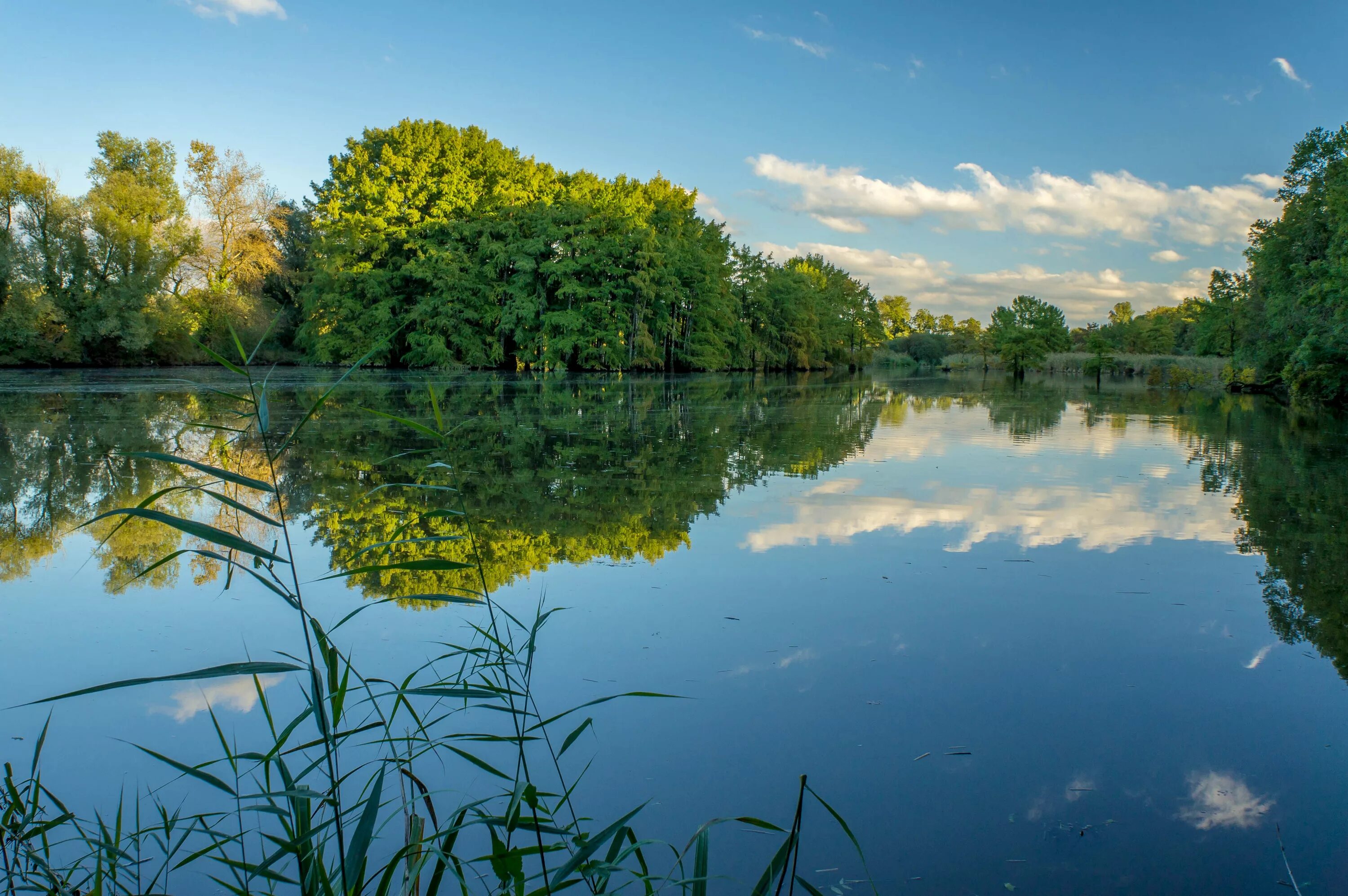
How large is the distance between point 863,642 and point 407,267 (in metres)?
32.7

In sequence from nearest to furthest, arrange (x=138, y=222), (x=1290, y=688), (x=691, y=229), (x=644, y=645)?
(x=1290, y=688), (x=644, y=645), (x=138, y=222), (x=691, y=229)

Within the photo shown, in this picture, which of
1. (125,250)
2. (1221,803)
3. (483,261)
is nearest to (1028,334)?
(483,261)

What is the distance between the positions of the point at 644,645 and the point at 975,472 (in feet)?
19.9

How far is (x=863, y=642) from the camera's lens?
360 cm

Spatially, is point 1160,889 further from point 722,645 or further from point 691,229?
point 691,229

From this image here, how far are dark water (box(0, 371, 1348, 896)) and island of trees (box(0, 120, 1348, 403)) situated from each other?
2337 centimetres

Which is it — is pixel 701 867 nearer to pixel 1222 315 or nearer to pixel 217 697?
pixel 217 697

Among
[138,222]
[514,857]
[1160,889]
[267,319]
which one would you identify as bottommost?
[1160,889]

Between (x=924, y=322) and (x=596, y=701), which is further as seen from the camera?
(x=924, y=322)

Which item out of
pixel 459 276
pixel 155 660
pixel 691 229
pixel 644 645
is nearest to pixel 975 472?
pixel 644 645

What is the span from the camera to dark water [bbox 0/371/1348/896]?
7.56ft

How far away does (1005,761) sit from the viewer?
2.60m

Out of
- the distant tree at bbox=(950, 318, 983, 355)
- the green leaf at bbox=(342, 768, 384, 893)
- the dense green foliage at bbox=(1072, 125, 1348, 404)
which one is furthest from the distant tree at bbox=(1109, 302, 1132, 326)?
the green leaf at bbox=(342, 768, 384, 893)

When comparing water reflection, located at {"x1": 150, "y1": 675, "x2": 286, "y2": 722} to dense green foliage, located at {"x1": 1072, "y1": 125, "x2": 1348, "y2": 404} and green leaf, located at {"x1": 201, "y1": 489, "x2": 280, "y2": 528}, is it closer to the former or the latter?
green leaf, located at {"x1": 201, "y1": 489, "x2": 280, "y2": 528}
